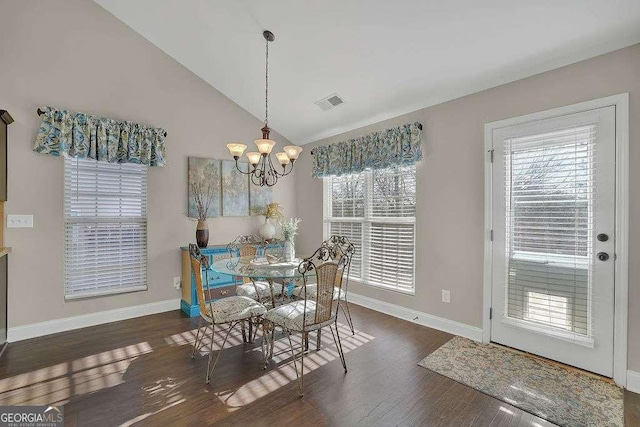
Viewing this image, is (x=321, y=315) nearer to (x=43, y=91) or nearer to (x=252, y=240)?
(x=252, y=240)

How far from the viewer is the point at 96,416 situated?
201cm

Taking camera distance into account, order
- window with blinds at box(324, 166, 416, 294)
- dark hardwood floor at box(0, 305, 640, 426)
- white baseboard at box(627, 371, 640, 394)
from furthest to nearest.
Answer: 1. window with blinds at box(324, 166, 416, 294)
2. white baseboard at box(627, 371, 640, 394)
3. dark hardwood floor at box(0, 305, 640, 426)

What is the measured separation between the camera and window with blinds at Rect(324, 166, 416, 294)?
3879mm

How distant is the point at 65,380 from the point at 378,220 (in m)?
3.52

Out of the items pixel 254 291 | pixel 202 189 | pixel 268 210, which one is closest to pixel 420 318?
pixel 254 291

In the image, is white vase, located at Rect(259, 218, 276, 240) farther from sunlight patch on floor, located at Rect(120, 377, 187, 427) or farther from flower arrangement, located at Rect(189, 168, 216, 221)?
sunlight patch on floor, located at Rect(120, 377, 187, 427)

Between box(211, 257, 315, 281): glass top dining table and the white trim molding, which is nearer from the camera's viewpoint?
the white trim molding

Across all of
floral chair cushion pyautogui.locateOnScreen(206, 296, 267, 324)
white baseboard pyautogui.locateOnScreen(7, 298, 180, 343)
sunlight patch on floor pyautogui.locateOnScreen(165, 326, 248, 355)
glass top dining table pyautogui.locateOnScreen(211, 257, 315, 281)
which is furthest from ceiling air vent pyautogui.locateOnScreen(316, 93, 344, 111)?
white baseboard pyautogui.locateOnScreen(7, 298, 180, 343)

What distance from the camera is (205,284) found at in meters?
3.99

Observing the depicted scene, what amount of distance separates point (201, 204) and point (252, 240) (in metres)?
0.88

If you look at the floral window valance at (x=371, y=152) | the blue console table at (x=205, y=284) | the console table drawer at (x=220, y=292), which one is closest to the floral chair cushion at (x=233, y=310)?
the blue console table at (x=205, y=284)

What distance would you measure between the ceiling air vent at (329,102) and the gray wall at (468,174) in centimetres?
61

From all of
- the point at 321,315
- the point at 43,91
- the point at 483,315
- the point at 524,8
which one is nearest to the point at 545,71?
the point at 524,8

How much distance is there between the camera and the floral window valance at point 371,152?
11.9ft
